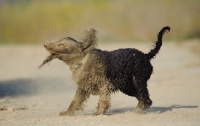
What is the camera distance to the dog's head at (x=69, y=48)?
1215 cm

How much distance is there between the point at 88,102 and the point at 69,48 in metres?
2.77

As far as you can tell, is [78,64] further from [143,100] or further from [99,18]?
[99,18]

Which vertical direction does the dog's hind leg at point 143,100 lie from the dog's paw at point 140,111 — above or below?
above

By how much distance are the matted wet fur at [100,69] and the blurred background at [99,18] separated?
52.4 ft

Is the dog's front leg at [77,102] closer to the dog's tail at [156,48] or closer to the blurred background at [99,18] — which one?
the dog's tail at [156,48]

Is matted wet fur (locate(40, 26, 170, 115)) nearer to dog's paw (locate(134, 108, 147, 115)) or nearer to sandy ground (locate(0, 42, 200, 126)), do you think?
dog's paw (locate(134, 108, 147, 115))

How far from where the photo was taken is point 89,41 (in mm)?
12445

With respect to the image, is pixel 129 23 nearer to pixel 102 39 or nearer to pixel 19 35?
pixel 102 39

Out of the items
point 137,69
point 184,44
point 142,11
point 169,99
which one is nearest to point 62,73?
point 169,99

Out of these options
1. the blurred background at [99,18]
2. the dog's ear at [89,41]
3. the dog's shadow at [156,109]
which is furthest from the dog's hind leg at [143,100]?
the blurred background at [99,18]

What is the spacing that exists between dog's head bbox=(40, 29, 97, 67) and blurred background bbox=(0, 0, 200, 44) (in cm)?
1623

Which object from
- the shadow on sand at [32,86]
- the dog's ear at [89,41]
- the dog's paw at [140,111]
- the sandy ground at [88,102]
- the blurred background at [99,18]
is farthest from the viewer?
the blurred background at [99,18]

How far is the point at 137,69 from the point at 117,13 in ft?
68.1

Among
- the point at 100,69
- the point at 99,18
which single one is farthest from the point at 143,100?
the point at 99,18
